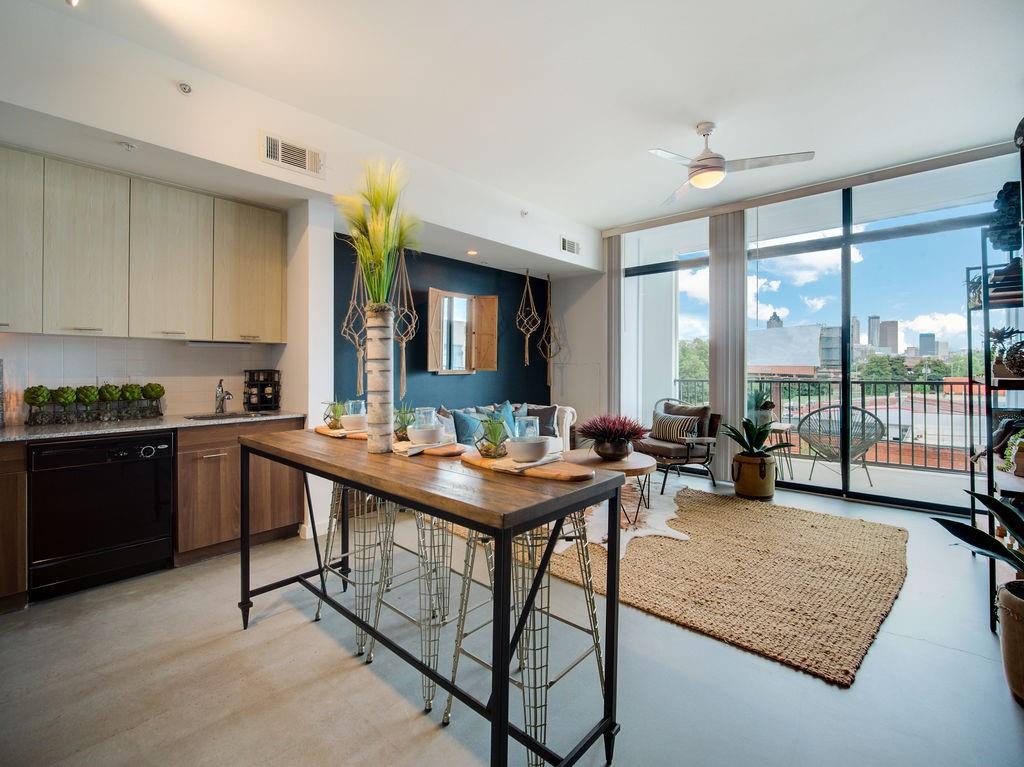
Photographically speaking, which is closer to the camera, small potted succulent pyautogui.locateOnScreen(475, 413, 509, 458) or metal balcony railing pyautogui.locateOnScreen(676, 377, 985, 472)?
small potted succulent pyautogui.locateOnScreen(475, 413, 509, 458)

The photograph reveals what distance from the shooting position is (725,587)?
2.67m

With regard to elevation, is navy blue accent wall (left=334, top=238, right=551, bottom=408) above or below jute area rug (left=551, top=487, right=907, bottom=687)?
above

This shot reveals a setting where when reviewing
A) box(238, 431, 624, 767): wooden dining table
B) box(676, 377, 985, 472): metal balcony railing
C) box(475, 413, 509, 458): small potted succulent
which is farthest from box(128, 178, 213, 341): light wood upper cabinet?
box(676, 377, 985, 472): metal balcony railing

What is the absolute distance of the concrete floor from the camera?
1550 millimetres

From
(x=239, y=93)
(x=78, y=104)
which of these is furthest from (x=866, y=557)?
(x=78, y=104)

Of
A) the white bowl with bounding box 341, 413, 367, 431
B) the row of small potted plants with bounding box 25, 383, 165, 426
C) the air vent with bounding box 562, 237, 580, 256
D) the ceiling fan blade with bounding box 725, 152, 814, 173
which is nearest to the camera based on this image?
the white bowl with bounding box 341, 413, 367, 431

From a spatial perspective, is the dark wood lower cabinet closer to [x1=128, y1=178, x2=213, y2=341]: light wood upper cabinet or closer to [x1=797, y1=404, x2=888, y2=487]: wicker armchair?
[x1=128, y1=178, x2=213, y2=341]: light wood upper cabinet

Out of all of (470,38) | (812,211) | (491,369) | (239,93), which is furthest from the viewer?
(491,369)

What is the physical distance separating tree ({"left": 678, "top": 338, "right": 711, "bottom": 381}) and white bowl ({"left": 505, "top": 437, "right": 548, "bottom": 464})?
189 inches

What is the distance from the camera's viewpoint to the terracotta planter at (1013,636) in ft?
5.73

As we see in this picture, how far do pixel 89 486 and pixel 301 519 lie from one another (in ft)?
4.18

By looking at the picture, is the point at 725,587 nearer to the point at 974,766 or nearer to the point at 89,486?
the point at 974,766

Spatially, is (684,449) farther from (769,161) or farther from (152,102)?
(152,102)

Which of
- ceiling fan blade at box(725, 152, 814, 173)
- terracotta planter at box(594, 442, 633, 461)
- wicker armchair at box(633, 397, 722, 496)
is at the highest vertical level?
ceiling fan blade at box(725, 152, 814, 173)
